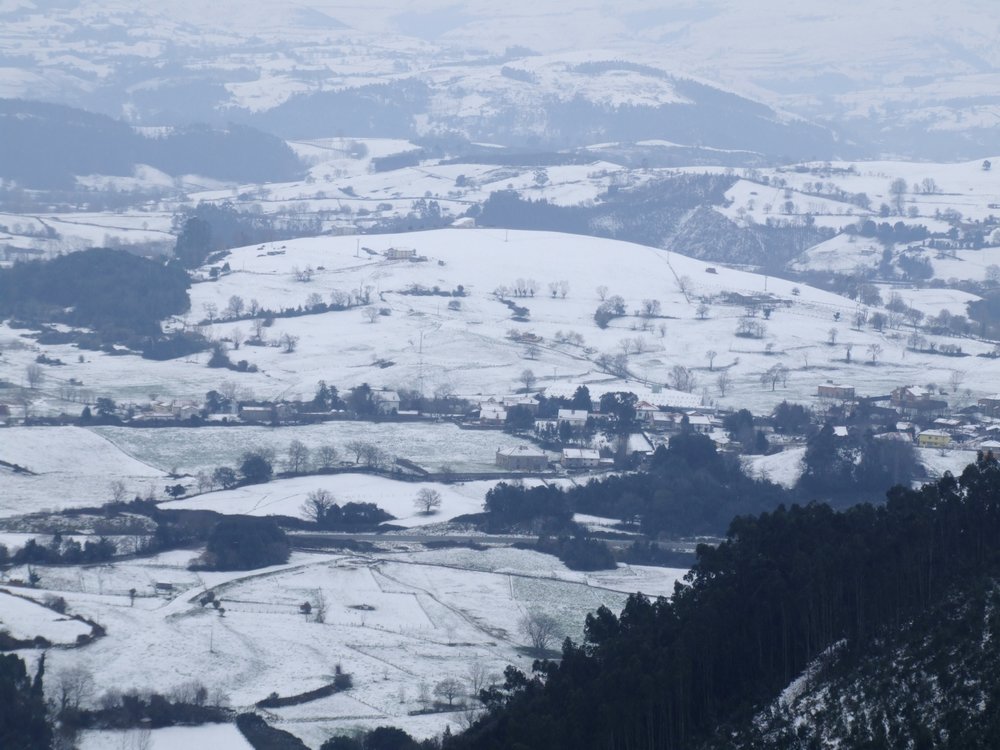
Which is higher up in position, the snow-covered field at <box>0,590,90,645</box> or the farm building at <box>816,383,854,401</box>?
the farm building at <box>816,383,854,401</box>

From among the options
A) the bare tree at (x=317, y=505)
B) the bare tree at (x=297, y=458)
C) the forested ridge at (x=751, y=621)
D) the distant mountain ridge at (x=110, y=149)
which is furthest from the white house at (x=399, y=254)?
the forested ridge at (x=751, y=621)

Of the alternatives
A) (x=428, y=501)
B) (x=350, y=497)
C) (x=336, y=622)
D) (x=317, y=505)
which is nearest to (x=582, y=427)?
(x=428, y=501)

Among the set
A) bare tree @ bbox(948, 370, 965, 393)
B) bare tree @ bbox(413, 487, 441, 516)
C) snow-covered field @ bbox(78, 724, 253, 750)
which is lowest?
snow-covered field @ bbox(78, 724, 253, 750)

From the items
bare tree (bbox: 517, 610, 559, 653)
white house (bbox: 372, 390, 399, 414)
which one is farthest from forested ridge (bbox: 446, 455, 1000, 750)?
white house (bbox: 372, 390, 399, 414)

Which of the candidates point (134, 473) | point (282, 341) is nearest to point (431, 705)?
point (134, 473)

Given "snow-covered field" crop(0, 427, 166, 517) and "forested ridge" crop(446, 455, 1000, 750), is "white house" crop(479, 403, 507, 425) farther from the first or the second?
"forested ridge" crop(446, 455, 1000, 750)

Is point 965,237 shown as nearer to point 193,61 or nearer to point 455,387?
point 455,387

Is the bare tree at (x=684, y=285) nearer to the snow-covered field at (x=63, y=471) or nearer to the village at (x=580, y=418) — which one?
the village at (x=580, y=418)
